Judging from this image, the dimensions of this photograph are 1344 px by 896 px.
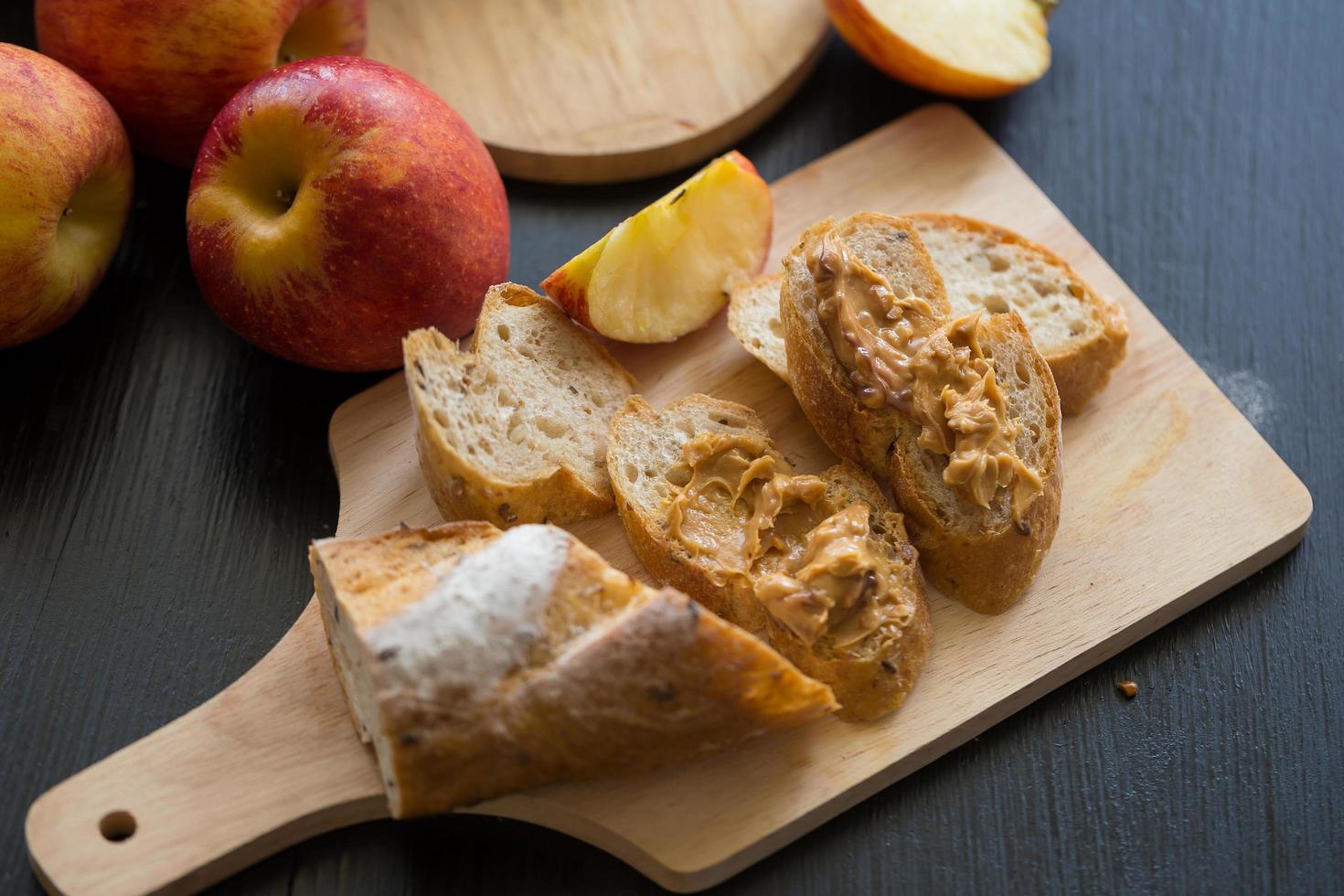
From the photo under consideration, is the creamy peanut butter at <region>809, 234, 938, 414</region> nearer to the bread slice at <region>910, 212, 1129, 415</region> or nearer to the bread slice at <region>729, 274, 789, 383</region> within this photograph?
the bread slice at <region>729, 274, 789, 383</region>

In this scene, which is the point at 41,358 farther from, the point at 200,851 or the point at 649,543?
the point at 649,543

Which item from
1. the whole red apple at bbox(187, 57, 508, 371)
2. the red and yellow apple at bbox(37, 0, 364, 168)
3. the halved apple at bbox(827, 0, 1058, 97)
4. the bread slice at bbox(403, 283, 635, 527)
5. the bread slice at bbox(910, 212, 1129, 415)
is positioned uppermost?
the red and yellow apple at bbox(37, 0, 364, 168)

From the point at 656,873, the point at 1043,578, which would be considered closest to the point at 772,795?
the point at 656,873

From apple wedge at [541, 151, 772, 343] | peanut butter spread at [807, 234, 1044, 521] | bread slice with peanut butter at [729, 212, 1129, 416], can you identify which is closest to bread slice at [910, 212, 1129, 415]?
bread slice with peanut butter at [729, 212, 1129, 416]

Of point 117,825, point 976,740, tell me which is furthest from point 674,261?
point 117,825

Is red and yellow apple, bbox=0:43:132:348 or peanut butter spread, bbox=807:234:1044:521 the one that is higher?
red and yellow apple, bbox=0:43:132:348

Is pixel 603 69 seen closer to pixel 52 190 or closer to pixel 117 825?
pixel 52 190
